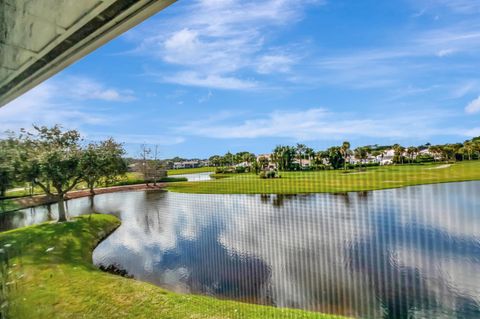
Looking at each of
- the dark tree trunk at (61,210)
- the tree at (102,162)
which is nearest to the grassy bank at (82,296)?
the dark tree trunk at (61,210)

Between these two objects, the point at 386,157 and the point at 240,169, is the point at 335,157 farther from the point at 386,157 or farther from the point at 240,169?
the point at 240,169

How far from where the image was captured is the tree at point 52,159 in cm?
472

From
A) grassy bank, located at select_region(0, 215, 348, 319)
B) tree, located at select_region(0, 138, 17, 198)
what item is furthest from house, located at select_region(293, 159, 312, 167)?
tree, located at select_region(0, 138, 17, 198)

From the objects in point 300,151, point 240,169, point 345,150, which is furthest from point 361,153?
point 240,169

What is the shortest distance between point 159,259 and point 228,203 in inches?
94.3

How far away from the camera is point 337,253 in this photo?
366cm

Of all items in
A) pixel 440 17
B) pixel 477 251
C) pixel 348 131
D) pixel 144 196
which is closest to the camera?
pixel 440 17

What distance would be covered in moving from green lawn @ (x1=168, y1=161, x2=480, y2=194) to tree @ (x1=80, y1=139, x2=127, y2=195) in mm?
3750

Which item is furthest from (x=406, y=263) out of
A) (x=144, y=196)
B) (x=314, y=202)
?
(x=144, y=196)

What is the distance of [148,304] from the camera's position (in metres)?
3.03

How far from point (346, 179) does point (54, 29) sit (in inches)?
117

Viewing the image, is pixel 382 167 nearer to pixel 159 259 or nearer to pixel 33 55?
pixel 33 55

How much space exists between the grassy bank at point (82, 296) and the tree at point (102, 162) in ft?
7.90

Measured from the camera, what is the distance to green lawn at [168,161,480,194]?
6.86 feet
